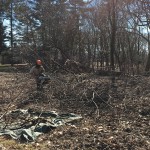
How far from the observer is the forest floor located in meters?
5.49

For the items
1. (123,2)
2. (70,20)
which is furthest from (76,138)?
(70,20)

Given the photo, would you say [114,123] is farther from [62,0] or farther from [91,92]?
[62,0]

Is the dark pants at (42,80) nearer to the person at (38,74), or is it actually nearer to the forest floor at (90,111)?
the person at (38,74)

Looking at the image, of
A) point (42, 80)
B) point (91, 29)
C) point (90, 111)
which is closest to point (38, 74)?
point (42, 80)

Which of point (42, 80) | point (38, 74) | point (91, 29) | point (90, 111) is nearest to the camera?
point (90, 111)

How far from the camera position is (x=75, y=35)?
25.2 m

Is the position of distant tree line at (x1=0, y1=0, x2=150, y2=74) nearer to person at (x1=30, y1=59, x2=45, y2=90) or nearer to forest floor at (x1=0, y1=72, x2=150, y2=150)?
person at (x1=30, y1=59, x2=45, y2=90)

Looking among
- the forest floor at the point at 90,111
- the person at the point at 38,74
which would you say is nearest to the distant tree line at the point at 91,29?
the person at the point at 38,74

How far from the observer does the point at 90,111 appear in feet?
26.0

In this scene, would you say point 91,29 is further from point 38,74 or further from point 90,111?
point 90,111

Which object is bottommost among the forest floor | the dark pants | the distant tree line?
the forest floor

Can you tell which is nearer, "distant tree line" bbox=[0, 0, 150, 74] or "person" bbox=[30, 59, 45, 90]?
"person" bbox=[30, 59, 45, 90]

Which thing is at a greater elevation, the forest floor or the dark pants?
the dark pants

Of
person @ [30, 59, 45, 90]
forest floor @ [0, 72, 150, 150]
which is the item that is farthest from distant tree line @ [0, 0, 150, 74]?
forest floor @ [0, 72, 150, 150]
